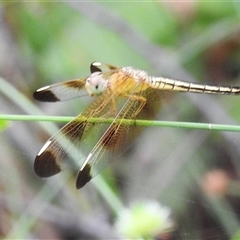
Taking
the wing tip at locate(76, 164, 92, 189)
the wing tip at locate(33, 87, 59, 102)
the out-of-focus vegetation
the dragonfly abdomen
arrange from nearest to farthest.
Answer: the wing tip at locate(76, 164, 92, 189) → the wing tip at locate(33, 87, 59, 102) → the dragonfly abdomen → the out-of-focus vegetation

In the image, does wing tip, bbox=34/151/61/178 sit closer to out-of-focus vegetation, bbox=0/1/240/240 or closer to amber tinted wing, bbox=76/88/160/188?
amber tinted wing, bbox=76/88/160/188

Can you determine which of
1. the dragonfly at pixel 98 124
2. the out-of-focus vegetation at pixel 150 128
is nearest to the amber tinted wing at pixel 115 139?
the dragonfly at pixel 98 124

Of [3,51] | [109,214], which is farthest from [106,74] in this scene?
[3,51]

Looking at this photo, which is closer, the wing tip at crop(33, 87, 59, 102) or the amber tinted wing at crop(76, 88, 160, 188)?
the amber tinted wing at crop(76, 88, 160, 188)

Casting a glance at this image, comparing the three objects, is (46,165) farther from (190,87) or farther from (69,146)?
(190,87)

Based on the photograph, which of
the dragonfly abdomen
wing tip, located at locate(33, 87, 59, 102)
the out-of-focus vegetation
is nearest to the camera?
wing tip, located at locate(33, 87, 59, 102)

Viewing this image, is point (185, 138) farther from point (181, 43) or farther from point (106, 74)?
point (106, 74)

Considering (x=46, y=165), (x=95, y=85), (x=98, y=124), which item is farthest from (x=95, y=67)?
(x=46, y=165)

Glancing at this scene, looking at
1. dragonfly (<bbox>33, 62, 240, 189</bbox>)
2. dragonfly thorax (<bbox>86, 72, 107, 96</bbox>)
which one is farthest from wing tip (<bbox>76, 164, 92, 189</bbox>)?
dragonfly thorax (<bbox>86, 72, 107, 96</bbox>)
